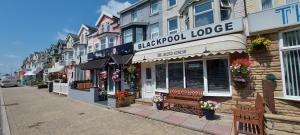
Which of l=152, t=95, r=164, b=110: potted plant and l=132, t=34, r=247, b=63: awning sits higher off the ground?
l=132, t=34, r=247, b=63: awning

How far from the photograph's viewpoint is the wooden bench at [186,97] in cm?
909

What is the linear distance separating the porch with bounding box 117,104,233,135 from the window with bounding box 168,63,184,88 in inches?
83.8

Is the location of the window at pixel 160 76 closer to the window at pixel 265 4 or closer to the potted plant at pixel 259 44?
the potted plant at pixel 259 44

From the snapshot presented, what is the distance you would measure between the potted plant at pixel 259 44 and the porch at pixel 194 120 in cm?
338

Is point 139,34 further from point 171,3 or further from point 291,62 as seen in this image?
point 291,62

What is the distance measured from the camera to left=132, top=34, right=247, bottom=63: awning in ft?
26.9

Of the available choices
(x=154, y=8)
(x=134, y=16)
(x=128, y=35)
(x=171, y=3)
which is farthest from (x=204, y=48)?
(x=134, y=16)

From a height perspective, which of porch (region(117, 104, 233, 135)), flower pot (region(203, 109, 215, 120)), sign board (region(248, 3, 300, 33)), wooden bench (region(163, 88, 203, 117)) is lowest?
porch (region(117, 104, 233, 135))

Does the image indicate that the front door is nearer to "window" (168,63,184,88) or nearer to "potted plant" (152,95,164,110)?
"window" (168,63,184,88)

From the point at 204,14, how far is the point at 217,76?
13.8 feet

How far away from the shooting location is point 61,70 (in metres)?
34.1

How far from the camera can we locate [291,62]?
713cm

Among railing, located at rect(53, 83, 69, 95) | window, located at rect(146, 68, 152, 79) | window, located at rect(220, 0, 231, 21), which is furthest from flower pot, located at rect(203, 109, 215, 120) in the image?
railing, located at rect(53, 83, 69, 95)

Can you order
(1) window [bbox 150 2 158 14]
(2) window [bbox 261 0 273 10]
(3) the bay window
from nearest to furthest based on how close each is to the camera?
(2) window [bbox 261 0 273 10]
(3) the bay window
(1) window [bbox 150 2 158 14]
